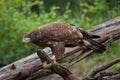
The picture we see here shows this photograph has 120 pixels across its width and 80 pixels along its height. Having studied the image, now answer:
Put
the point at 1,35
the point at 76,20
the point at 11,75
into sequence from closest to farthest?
the point at 11,75
the point at 1,35
the point at 76,20

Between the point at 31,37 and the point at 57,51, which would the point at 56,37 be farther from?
the point at 31,37

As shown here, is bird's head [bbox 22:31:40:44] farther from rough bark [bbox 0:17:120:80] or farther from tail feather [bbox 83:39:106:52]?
rough bark [bbox 0:17:120:80]

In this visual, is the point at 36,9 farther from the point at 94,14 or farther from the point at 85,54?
the point at 85,54

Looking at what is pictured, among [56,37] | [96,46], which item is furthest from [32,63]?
[56,37]

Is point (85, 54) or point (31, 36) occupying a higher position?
point (31, 36)

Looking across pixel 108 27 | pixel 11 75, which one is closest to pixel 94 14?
pixel 108 27

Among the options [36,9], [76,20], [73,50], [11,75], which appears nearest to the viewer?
[11,75]
